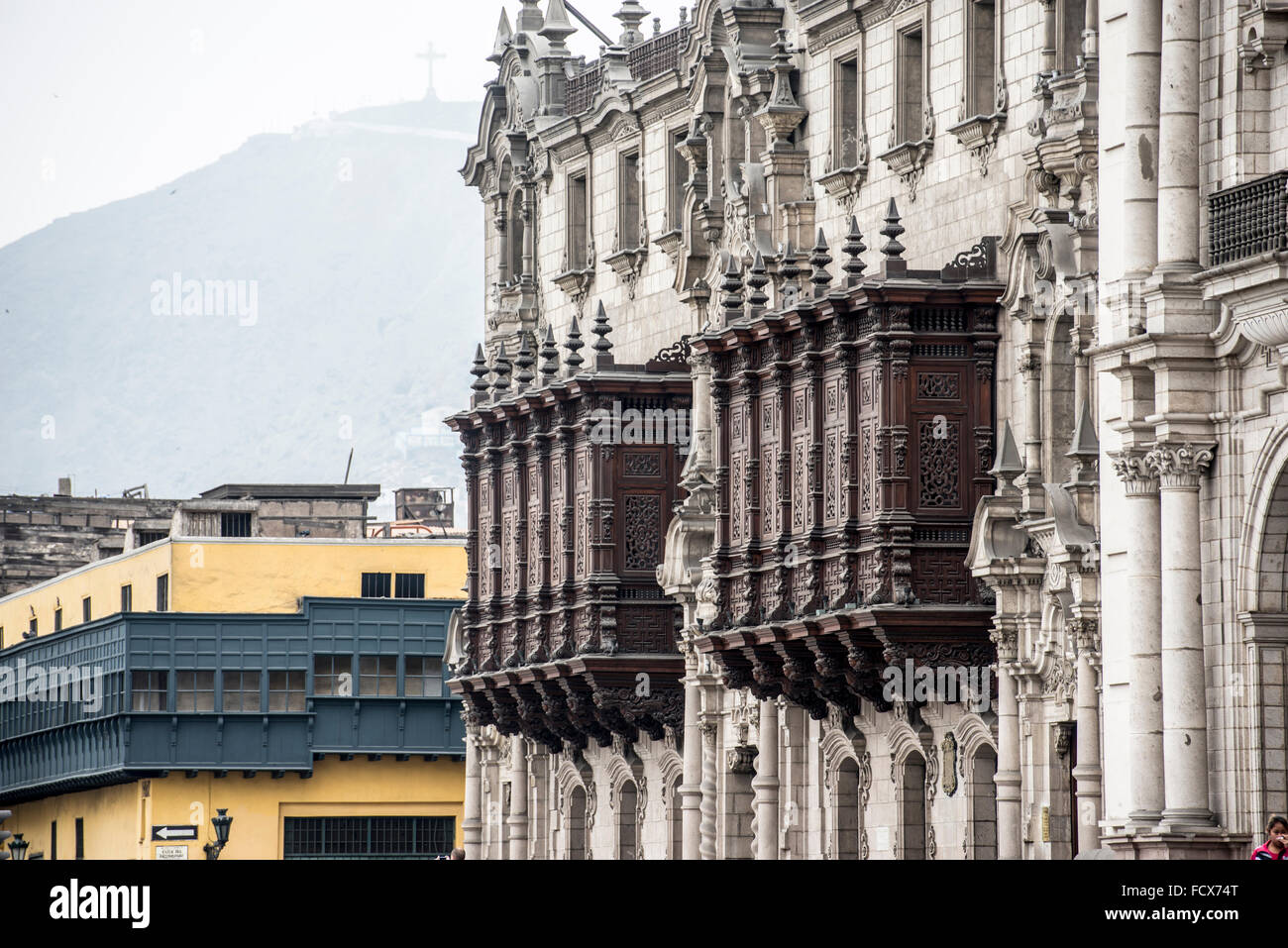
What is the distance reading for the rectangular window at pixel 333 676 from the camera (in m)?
91.4

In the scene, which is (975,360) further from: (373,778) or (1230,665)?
(373,778)

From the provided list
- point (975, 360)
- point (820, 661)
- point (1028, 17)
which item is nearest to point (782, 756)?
point (820, 661)

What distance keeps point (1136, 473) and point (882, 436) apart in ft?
28.8

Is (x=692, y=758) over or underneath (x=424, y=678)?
underneath

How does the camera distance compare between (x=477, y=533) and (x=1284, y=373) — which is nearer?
(x=1284, y=373)

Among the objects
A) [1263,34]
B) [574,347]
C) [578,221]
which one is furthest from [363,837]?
[1263,34]

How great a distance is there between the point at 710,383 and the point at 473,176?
1885 centimetres

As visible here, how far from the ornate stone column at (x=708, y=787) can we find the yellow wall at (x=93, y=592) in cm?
3820

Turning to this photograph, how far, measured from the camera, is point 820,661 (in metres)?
50.4

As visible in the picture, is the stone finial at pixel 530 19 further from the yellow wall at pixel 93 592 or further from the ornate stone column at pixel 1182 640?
the ornate stone column at pixel 1182 640

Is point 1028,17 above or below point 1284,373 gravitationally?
above

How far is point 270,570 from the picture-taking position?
94.6m

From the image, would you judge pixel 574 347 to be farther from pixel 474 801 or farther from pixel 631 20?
pixel 474 801

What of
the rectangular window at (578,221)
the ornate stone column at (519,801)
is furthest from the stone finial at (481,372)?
the ornate stone column at (519,801)
